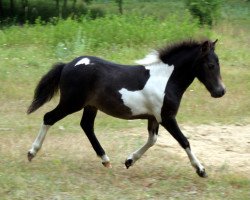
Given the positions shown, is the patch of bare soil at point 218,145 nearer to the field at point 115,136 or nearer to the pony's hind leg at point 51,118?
the field at point 115,136

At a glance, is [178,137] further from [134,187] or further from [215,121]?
[215,121]

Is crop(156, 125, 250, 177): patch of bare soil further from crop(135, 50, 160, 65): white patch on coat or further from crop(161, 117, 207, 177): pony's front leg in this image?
crop(135, 50, 160, 65): white patch on coat

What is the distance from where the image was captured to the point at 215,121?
9859 mm

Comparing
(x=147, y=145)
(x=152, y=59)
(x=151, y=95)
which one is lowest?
(x=147, y=145)

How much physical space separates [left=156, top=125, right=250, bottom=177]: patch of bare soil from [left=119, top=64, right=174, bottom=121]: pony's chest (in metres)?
1.27

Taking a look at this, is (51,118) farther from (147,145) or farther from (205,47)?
(205,47)

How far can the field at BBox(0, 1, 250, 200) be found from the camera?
6129 millimetres

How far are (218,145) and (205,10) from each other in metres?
13.7

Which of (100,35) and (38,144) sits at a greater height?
(38,144)

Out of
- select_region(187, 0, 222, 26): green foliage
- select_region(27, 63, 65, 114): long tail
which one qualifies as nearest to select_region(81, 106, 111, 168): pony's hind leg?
select_region(27, 63, 65, 114): long tail

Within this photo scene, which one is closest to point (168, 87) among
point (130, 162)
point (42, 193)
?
point (130, 162)

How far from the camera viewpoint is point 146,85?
6629 millimetres

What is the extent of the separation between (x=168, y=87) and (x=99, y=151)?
1.22m

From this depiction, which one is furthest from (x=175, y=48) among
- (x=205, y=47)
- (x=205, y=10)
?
(x=205, y=10)
